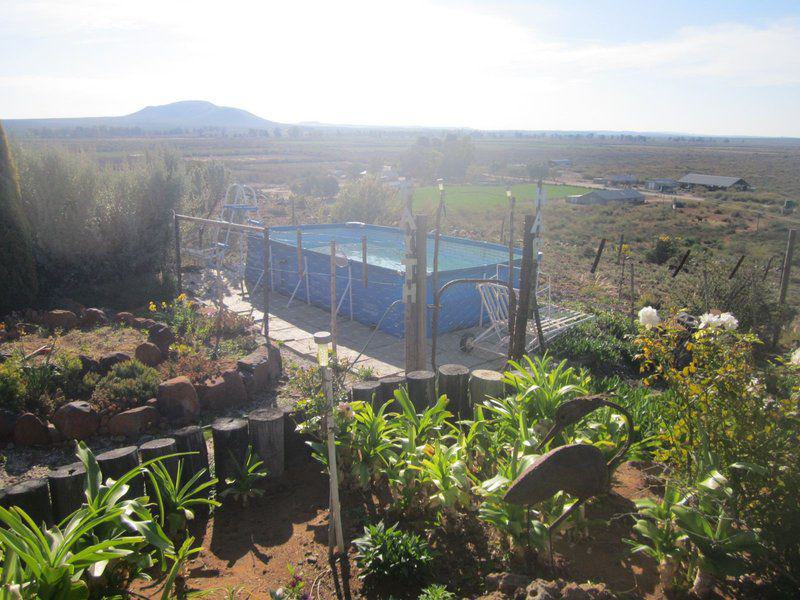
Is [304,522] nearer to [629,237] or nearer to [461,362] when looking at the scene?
[461,362]

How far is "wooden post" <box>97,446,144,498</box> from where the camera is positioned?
316cm

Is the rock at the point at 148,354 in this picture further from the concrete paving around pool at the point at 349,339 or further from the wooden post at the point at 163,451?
the wooden post at the point at 163,451

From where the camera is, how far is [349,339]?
7.91m

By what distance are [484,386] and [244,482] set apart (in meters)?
1.76

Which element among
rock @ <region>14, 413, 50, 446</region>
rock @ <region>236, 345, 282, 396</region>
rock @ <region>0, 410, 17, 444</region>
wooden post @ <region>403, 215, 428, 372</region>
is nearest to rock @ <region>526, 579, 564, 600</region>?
wooden post @ <region>403, 215, 428, 372</region>

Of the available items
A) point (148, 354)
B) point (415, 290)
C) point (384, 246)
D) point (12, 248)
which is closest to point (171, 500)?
point (415, 290)

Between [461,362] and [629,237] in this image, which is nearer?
[461,362]

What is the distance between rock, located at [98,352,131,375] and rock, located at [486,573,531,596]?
4.42 m

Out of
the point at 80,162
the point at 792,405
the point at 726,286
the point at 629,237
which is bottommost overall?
the point at 629,237

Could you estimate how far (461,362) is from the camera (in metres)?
7.05

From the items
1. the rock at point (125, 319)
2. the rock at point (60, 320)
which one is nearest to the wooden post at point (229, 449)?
the rock at point (125, 319)

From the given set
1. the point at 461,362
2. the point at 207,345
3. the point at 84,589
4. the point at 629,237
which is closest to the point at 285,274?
the point at 207,345

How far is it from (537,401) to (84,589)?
2.58 m

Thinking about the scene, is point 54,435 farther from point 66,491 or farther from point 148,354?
point 66,491
